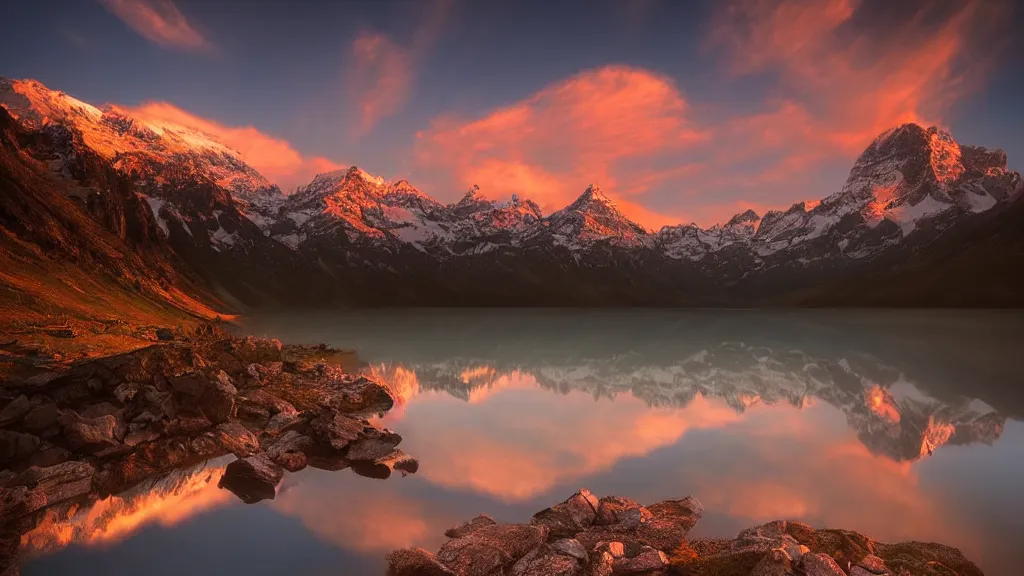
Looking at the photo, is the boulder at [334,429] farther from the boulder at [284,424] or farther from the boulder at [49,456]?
the boulder at [49,456]

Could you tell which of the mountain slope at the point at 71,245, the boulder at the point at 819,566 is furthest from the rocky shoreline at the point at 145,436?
the mountain slope at the point at 71,245

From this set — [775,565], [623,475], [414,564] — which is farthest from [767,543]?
[414,564]

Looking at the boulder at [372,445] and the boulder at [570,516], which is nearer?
the boulder at [570,516]

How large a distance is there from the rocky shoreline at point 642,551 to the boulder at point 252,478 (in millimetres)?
7735

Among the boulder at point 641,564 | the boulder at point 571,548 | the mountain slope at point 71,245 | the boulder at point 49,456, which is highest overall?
the mountain slope at point 71,245

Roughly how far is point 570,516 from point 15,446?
2210cm

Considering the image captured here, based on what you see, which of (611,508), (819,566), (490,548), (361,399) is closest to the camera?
(819,566)

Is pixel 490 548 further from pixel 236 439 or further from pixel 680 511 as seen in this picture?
pixel 236 439

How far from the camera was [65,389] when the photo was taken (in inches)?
891

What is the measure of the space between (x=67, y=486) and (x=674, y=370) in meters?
53.1

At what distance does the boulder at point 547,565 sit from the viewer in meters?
13.1

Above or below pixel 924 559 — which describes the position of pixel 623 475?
below

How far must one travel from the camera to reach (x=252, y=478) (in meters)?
20.5

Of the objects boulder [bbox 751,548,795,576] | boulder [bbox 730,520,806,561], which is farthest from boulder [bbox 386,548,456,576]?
boulder [bbox 730,520,806,561]
